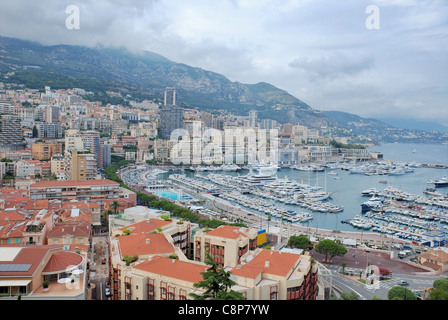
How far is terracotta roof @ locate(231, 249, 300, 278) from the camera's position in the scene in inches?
168

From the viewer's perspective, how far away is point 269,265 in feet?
14.9

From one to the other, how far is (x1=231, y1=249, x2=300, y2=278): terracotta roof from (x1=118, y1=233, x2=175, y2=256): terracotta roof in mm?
1164

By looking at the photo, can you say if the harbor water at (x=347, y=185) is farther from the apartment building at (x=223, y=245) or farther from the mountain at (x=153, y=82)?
Answer: the mountain at (x=153, y=82)

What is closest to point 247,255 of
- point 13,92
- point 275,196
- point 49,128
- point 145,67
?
point 275,196

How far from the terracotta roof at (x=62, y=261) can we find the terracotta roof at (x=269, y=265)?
191cm

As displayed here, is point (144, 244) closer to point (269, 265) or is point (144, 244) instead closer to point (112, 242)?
point (112, 242)

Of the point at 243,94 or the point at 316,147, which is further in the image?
the point at 243,94

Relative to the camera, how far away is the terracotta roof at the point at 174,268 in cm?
411

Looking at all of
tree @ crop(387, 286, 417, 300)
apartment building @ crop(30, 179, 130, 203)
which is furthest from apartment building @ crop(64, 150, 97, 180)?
tree @ crop(387, 286, 417, 300)

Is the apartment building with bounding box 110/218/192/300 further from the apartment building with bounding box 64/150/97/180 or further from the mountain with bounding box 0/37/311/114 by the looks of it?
the mountain with bounding box 0/37/311/114

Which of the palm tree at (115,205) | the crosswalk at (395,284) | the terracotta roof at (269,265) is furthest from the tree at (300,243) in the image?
the palm tree at (115,205)
